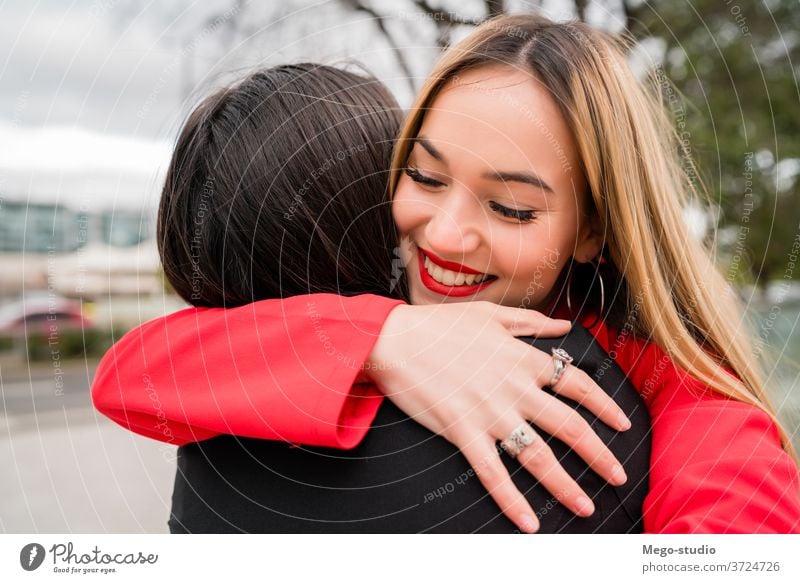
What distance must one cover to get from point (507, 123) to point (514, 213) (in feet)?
0.32

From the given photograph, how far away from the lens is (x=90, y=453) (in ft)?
12.4

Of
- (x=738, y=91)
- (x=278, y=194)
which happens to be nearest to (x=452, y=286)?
(x=278, y=194)

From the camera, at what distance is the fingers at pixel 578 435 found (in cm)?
61

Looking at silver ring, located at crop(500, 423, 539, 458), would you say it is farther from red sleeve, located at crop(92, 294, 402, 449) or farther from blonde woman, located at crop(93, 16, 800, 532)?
red sleeve, located at crop(92, 294, 402, 449)

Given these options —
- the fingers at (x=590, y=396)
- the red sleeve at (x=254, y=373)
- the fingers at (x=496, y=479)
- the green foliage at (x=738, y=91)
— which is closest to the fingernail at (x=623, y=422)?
the fingers at (x=590, y=396)

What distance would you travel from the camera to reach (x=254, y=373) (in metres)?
0.65

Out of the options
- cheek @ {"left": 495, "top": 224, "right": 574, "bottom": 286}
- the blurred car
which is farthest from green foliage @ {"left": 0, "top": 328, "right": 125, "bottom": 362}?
cheek @ {"left": 495, "top": 224, "right": 574, "bottom": 286}

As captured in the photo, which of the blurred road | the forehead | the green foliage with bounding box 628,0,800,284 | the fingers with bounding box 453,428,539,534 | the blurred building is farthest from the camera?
the blurred road

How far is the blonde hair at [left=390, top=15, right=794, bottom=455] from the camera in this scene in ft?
2.37

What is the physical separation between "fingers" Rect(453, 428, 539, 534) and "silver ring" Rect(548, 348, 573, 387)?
8 cm

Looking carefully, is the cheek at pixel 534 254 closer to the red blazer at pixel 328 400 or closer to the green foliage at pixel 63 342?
the red blazer at pixel 328 400

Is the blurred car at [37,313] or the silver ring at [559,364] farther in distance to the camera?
the blurred car at [37,313]

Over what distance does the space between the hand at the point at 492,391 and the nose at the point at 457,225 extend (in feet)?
0.30
